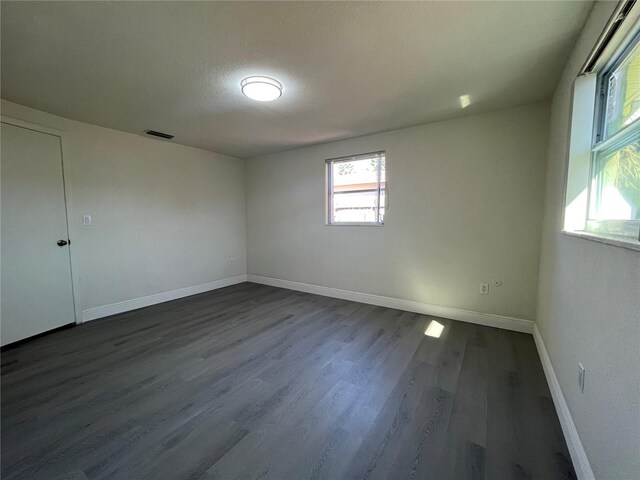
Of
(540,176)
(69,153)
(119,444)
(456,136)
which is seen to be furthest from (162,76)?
(540,176)

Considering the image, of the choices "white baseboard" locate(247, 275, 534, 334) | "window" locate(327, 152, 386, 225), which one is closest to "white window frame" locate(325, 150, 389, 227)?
"window" locate(327, 152, 386, 225)

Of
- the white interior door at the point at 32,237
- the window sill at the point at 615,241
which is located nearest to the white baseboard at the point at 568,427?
the window sill at the point at 615,241

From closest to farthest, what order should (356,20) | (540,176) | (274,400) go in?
(356,20), (274,400), (540,176)

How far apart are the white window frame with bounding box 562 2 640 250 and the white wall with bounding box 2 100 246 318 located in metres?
4.64

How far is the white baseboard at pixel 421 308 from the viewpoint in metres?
2.85

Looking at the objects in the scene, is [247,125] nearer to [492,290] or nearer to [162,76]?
[162,76]

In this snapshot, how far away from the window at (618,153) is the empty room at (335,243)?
16 mm

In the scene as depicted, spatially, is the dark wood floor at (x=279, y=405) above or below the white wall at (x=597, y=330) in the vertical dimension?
below

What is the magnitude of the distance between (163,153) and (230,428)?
3.87m

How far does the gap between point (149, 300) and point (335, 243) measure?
9.65 feet

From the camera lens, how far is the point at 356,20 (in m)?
1.54

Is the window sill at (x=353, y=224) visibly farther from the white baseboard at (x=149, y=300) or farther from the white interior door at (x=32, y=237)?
the white interior door at (x=32, y=237)

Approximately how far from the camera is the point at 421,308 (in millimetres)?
3396

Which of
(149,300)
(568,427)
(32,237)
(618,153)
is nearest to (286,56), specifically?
(618,153)
